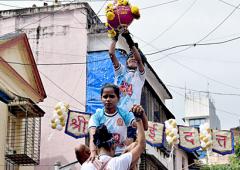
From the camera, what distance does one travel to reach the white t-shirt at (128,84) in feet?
30.2

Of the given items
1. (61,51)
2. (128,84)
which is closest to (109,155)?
(128,84)

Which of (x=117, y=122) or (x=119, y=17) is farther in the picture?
(x=119, y=17)

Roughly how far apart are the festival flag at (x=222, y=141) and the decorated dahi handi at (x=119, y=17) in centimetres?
719

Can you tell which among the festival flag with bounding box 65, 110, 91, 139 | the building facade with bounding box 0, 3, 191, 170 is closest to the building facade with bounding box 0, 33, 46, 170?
the building facade with bounding box 0, 3, 191, 170

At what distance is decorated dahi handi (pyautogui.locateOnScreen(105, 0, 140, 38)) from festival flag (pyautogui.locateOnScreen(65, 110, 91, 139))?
6.12 m

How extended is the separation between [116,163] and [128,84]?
2.92m

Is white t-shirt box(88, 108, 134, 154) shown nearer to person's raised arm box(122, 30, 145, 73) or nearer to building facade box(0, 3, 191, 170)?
person's raised arm box(122, 30, 145, 73)

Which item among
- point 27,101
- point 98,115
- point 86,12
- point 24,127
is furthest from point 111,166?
point 86,12

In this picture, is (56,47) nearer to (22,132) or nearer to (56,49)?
(56,49)

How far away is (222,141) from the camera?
628 inches

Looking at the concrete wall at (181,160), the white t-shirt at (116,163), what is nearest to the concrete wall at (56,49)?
the concrete wall at (181,160)

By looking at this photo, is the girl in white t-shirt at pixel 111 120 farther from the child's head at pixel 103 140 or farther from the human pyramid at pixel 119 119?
the child's head at pixel 103 140

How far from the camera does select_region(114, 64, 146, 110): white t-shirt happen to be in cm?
922

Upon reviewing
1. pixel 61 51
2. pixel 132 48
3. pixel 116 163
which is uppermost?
pixel 61 51
